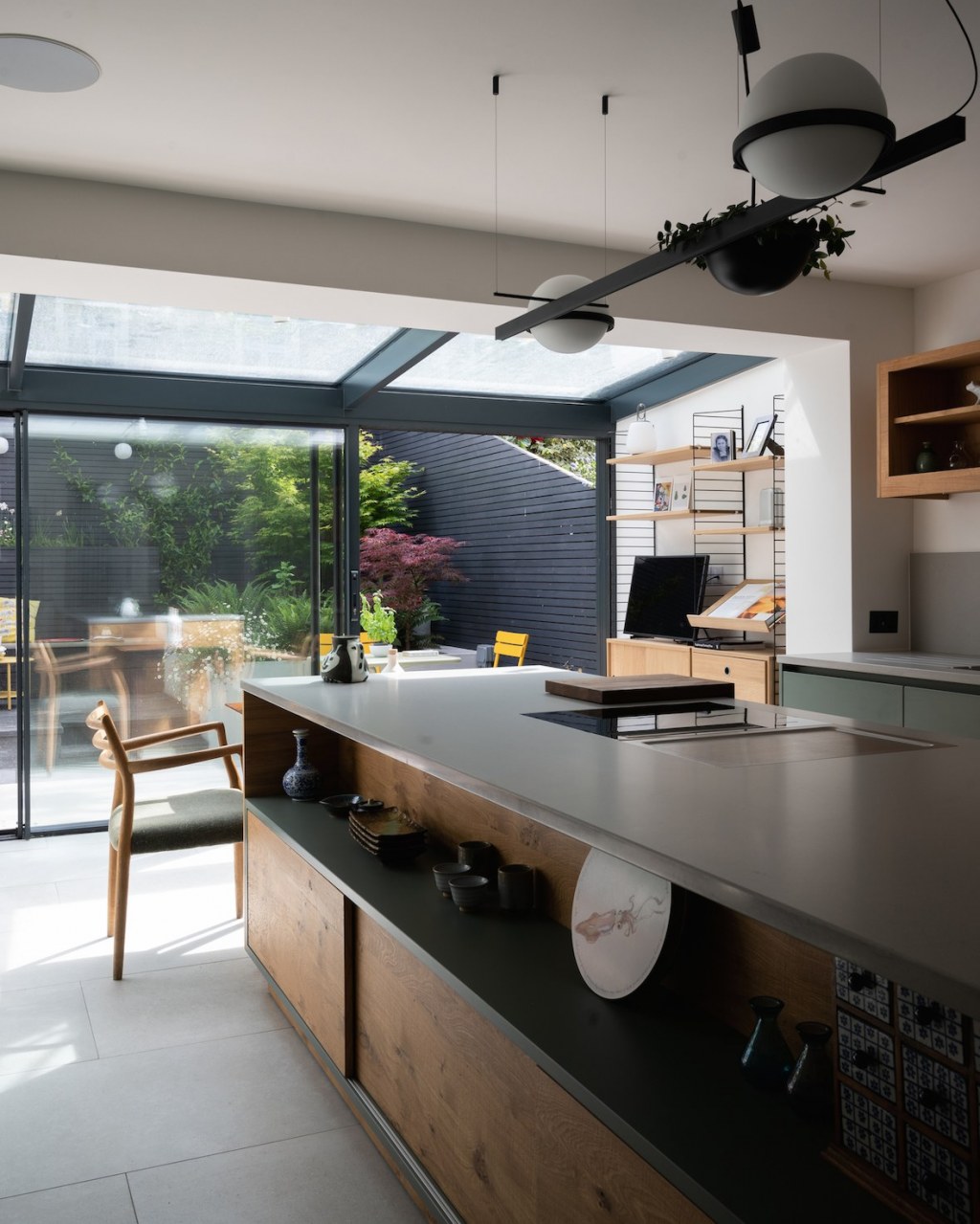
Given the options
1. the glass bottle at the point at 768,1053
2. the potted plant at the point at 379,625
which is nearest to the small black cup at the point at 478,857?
the glass bottle at the point at 768,1053

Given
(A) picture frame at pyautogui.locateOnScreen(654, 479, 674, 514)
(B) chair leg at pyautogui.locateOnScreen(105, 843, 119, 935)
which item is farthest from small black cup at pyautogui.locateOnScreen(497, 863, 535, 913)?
(A) picture frame at pyautogui.locateOnScreen(654, 479, 674, 514)

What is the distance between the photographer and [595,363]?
6605 millimetres

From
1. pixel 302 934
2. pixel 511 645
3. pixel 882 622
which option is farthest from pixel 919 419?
pixel 511 645

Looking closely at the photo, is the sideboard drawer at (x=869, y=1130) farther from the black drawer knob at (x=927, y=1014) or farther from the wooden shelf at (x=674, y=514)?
the wooden shelf at (x=674, y=514)

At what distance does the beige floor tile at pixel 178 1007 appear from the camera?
3295mm

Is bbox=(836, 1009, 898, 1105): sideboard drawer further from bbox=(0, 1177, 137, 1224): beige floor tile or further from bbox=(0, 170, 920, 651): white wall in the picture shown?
bbox=(0, 170, 920, 651): white wall

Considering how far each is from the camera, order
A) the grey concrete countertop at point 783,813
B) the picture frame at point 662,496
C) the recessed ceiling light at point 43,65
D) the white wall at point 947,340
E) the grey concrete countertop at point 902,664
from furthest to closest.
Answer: the picture frame at point 662,496 < the white wall at point 947,340 < the grey concrete countertop at point 902,664 < the recessed ceiling light at point 43,65 < the grey concrete countertop at point 783,813

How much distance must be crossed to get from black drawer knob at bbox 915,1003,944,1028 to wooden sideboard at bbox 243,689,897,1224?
0.25 metres

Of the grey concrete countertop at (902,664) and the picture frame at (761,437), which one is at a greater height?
the picture frame at (761,437)

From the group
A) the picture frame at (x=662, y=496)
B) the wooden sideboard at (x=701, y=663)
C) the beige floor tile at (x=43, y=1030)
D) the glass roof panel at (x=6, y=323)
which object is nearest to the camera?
the beige floor tile at (x=43, y=1030)

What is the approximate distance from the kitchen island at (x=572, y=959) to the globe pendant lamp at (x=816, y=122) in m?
1.13

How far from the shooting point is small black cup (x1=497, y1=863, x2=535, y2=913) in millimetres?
2389

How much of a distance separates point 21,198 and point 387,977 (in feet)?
9.93

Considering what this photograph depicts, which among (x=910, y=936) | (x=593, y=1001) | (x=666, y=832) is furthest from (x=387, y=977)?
(x=910, y=936)
